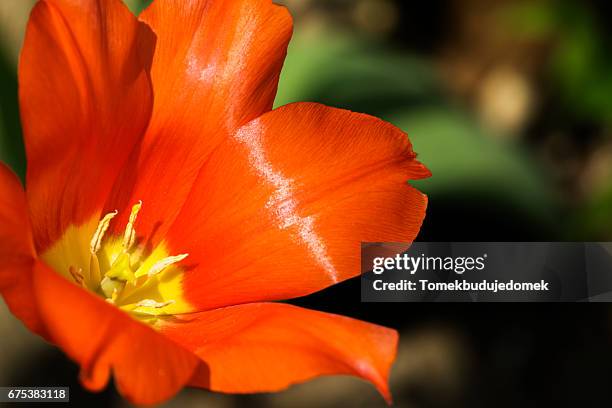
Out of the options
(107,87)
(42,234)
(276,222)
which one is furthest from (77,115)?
(276,222)

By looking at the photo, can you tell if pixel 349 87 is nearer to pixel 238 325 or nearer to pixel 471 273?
pixel 471 273

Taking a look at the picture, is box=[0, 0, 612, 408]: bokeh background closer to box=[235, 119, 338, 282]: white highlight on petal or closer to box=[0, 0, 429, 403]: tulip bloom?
box=[0, 0, 429, 403]: tulip bloom

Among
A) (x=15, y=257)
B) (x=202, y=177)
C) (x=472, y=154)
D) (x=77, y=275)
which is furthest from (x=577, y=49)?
(x=15, y=257)

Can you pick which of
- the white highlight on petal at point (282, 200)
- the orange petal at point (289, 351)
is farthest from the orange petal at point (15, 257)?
the white highlight on petal at point (282, 200)

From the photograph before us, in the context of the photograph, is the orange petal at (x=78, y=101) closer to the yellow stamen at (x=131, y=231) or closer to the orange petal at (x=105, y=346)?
the yellow stamen at (x=131, y=231)

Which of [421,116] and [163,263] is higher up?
[421,116]

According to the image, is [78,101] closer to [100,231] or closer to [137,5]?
[100,231]
